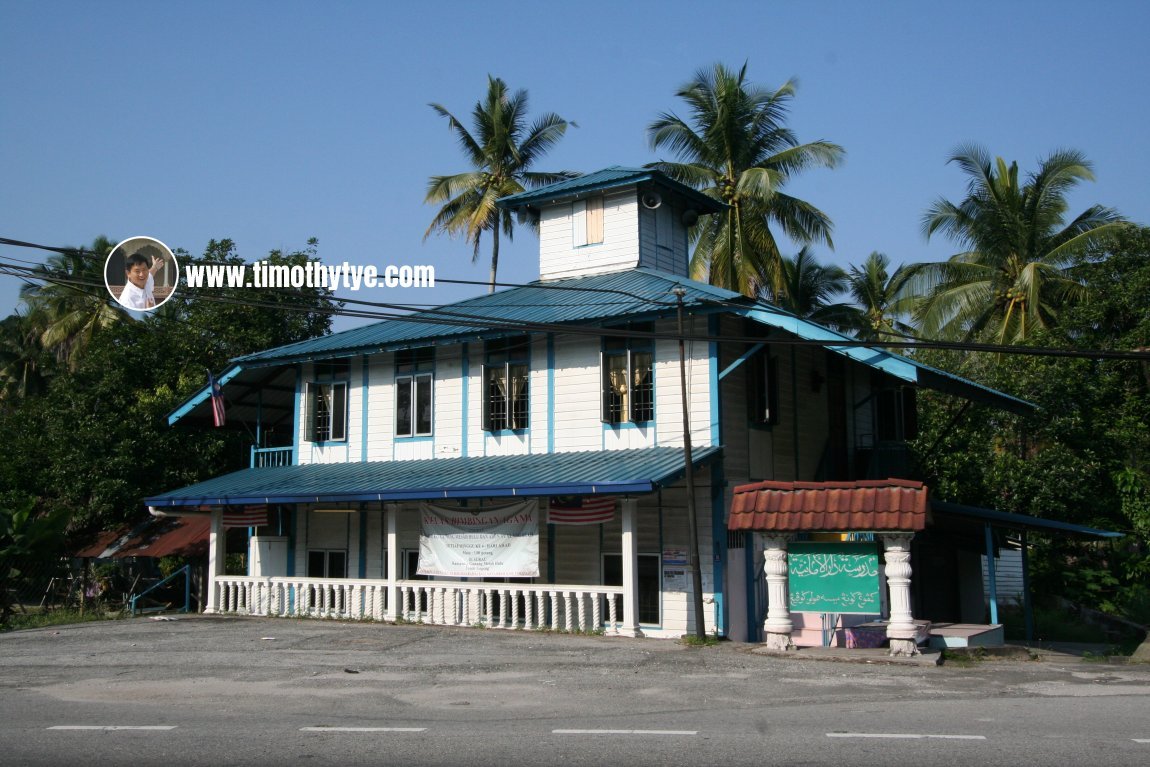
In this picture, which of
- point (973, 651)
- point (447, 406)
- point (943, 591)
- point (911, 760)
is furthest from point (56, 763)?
point (943, 591)

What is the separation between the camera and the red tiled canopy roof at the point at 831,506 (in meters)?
14.4

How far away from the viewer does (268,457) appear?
26.2 m

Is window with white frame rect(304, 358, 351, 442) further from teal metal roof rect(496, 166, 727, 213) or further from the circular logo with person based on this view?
the circular logo with person

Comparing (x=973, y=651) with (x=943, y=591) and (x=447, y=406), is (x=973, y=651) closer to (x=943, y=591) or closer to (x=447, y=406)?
(x=943, y=591)

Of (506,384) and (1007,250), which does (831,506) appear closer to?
(506,384)

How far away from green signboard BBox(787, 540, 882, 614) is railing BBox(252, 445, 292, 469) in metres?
14.6

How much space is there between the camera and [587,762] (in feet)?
25.9

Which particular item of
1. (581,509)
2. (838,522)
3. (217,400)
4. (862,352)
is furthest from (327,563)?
(838,522)

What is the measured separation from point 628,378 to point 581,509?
2875 millimetres

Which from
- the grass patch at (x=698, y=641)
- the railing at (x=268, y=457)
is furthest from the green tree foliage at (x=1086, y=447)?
the railing at (x=268, y=457)

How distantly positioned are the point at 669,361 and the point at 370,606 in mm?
7783

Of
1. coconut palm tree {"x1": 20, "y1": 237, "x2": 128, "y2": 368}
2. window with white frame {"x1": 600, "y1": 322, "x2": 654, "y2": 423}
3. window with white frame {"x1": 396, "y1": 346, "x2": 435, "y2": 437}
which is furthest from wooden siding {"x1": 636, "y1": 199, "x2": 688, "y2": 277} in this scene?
coconut palm tree {"x1": 20, "y1": 237, "x2": 128, "y2": 368}

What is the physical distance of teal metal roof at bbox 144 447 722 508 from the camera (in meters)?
17.2

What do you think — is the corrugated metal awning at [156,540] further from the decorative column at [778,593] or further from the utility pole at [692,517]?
the decorative column at [778,593]
